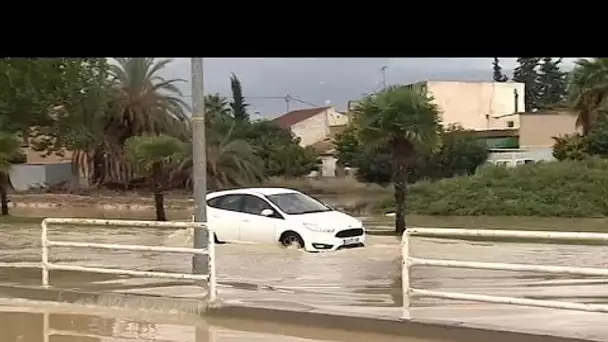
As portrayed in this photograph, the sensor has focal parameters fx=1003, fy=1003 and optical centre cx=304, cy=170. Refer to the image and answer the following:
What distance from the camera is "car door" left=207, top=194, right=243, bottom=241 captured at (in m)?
16.4

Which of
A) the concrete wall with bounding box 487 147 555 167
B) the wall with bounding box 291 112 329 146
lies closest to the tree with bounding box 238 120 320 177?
the wall with bounding box 291 112 329 146

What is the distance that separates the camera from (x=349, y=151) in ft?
94.0

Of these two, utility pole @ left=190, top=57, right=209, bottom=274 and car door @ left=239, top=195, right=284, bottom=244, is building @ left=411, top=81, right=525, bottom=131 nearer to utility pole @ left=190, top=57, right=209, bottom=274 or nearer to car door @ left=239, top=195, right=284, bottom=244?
car door @ left=239, top=195, right=284, bottom=244

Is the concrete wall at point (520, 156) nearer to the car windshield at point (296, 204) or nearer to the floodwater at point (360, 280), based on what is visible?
the floodwater at point (360, 280)

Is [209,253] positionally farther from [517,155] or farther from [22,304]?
[517,155]

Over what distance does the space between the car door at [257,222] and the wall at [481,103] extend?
64.1 feet

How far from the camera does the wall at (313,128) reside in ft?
119

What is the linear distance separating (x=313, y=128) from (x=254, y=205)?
23.4 metres

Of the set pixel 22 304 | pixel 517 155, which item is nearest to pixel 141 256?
pixel 22 304

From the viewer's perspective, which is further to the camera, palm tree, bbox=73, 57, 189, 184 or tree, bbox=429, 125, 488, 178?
palm tree, bbox=73, 57, 189, 184

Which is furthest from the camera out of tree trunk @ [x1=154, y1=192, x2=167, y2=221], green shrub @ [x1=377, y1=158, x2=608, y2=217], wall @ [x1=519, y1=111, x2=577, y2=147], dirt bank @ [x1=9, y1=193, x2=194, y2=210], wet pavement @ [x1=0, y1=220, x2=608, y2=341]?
wall @ [x1=519, y1=111, x2=577, y2=147]

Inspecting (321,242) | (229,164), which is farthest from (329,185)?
(321,242)
